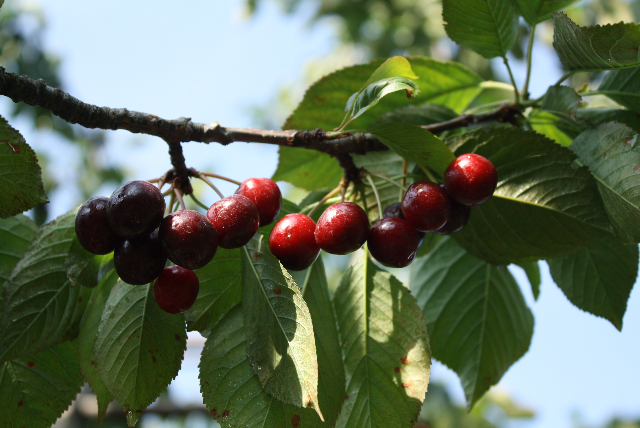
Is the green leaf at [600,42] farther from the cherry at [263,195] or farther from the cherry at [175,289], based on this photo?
the cherry at [175,289]

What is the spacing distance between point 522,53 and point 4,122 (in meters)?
4.14

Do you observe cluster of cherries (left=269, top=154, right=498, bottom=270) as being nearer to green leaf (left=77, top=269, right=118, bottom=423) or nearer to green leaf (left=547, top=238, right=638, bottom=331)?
green leaf (left=77, top=269, right=118, bottom=423)

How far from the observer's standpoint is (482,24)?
1448 millimetres

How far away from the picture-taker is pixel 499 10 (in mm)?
1412

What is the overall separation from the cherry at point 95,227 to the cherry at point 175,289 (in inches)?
5.3

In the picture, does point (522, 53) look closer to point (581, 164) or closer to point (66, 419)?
point (581, 164)

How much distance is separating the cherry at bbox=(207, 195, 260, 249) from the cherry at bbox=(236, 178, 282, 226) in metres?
0.11

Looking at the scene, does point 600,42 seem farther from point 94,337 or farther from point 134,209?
point 94,337

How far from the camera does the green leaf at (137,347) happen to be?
1.00 m

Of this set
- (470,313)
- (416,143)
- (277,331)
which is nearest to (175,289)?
(277,331)

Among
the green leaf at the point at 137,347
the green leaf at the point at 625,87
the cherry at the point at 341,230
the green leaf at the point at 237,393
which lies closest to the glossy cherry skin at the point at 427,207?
the cherry at the point at 341,230

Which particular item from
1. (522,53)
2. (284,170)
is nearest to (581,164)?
(284,170)

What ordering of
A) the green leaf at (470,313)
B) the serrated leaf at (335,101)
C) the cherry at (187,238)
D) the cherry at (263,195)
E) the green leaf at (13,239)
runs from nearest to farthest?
the cherry at (187,238), the cherry at (263,195), the green leaf at (13,239), the serrated leaf at (335,101), the green leaf at (470,313)

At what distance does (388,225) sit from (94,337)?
76 centimetres
